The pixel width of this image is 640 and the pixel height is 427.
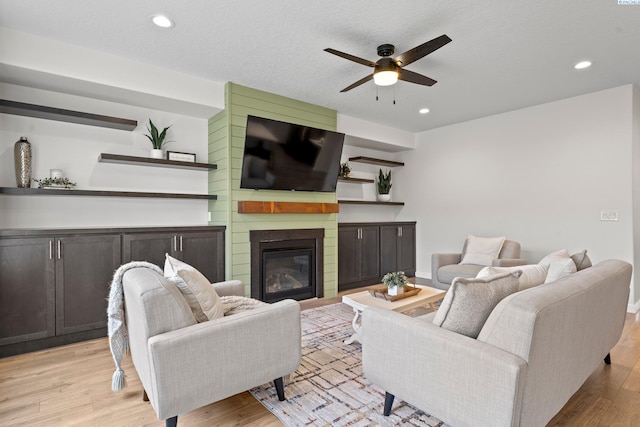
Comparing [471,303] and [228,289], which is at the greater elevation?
[471,303]

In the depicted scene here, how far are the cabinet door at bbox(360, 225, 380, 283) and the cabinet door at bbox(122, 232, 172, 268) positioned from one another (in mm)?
2779

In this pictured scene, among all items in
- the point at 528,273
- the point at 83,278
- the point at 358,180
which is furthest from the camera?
the point at 358,180

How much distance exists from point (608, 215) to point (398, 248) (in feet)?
9.12

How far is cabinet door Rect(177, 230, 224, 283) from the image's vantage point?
3.51 m

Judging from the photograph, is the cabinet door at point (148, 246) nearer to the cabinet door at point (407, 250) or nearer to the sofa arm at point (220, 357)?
the sofa arm at point (220, 357)

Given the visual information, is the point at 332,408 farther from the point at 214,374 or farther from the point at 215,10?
the point at 215,10

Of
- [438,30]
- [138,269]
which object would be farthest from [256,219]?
[438,30]

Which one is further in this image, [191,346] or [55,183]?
[55,183]

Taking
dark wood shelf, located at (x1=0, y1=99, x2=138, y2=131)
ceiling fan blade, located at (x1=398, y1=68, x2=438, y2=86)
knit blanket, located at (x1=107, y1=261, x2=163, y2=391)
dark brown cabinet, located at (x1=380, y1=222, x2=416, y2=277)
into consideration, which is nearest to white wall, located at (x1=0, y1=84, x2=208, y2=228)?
dark wood shelf, located at (x1=0, y1=99, x2=138, y2=131)

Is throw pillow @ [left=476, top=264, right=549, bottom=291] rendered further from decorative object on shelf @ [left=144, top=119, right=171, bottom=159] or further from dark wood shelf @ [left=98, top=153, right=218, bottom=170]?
decorative object on shelf @ [left=144, top=119, right=171, bottom=159]

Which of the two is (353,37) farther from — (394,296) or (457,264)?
(457,264)

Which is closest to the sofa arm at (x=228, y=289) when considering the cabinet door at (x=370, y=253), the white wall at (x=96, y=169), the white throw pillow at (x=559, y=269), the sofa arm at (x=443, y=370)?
the sofa arm at (x=443, y=370)

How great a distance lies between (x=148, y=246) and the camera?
3.29 metres

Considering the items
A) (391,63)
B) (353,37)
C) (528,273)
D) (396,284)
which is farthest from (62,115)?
(528,273)
